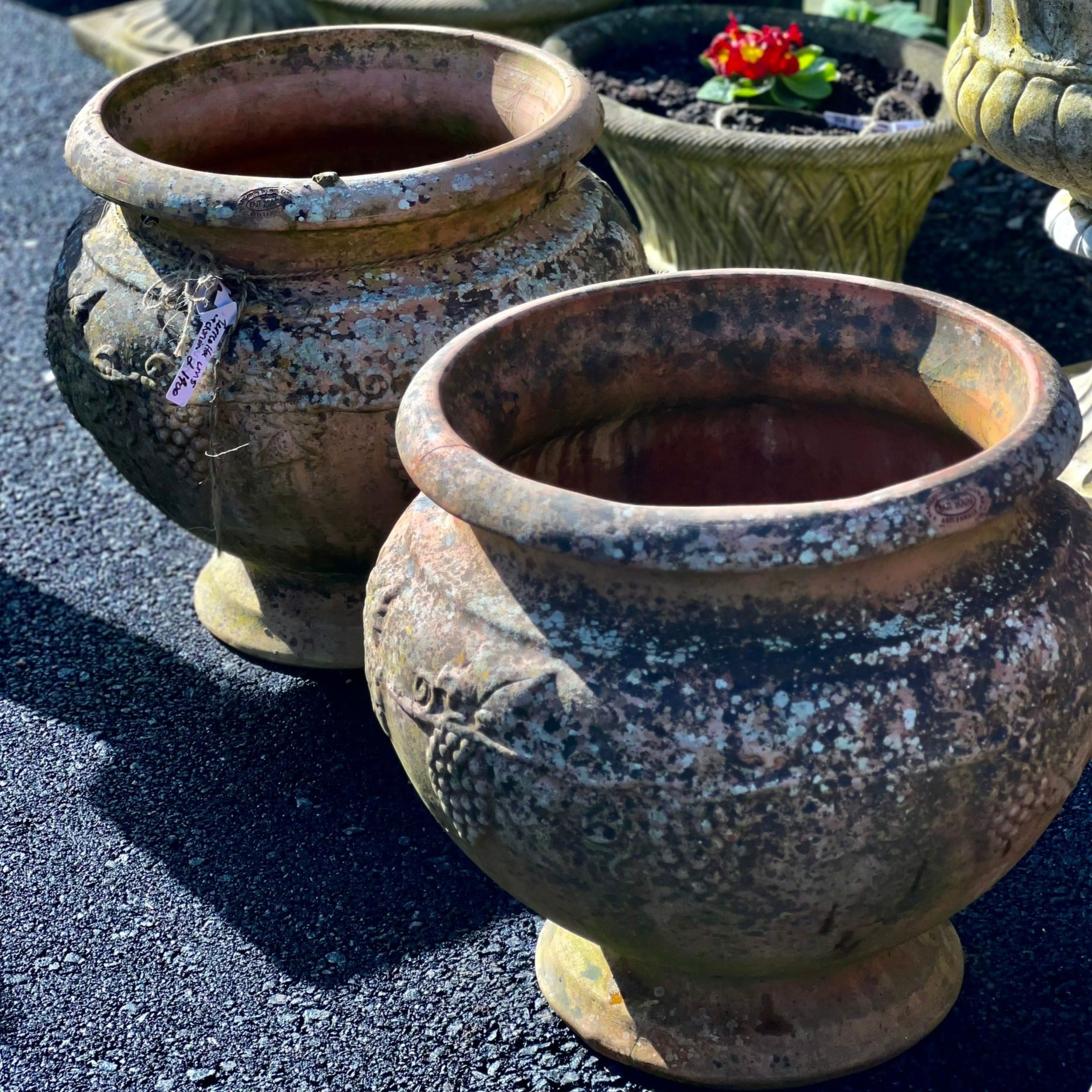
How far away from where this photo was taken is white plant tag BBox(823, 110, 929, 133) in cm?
338

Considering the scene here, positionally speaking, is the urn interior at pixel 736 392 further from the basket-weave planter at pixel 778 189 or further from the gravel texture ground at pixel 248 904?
the basket-weave planter at pixel 778 189

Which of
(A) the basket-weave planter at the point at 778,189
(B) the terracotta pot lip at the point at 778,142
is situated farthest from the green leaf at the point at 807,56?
(B) the terracotta pot lip at the point at 778,142

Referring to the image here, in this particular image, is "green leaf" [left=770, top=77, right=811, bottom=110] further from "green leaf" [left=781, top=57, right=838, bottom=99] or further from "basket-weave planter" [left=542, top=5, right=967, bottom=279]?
"basket-weave planter" [left=542, top=5, right=967, bottom=279]

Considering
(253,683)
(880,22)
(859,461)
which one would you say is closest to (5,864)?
(253,683)

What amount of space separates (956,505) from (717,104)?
260 centimetres

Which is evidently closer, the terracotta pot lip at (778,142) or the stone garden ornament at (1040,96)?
the stone garden ornament at (1040,96)

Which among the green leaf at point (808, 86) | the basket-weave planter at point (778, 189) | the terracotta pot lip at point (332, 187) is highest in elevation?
the terracotta pot lip at point (332, 187)

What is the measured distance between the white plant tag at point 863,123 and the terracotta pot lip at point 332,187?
49.7 inches

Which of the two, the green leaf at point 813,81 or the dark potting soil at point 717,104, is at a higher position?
the green leaf at point 813,81

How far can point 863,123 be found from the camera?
3545 millimetres

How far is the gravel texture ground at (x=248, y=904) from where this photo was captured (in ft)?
6.22

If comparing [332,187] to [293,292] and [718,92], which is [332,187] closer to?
[293,292]

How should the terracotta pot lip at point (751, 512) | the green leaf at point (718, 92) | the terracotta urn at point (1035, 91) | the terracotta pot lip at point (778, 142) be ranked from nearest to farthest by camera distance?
the terracotta pot lip at point (751, 512) → the terracotta urn at point (1035, 91) → the terracotta pot lip at point (778, 142) → the green leaf at point (718, 92)

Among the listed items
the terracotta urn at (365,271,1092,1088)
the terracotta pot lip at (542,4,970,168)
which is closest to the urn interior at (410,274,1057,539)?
the terracotta urn at (365,271,1092,1088)
